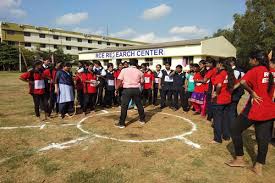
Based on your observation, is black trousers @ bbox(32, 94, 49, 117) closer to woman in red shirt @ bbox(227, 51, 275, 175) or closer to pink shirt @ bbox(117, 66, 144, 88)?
pink shirt @ bbox(117, 66, 144, 88)

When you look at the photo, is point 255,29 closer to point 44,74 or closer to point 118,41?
point 44,74

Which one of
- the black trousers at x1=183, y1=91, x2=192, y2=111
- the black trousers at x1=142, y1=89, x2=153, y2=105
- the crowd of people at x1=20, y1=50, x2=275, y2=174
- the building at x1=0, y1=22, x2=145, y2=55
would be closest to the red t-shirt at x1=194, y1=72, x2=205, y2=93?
the crowd of people at x1=20, y1=50, x2=275, y2=174

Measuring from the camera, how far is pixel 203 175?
4.65 meters

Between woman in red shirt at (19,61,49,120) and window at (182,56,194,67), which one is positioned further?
window at (182,56,194,67)

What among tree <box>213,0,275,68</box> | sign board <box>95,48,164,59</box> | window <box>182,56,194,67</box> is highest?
tree <box>213,0,275,68</box>

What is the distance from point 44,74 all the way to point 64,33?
65.4m

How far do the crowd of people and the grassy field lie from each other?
0.59 meters

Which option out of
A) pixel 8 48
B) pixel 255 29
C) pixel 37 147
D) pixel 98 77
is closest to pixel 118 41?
pixel 8 48

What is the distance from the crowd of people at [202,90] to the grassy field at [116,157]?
1.94 ft

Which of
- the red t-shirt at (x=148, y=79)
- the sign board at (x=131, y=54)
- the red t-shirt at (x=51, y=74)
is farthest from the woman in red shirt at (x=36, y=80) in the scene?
the sign board at (x=131, y=54)

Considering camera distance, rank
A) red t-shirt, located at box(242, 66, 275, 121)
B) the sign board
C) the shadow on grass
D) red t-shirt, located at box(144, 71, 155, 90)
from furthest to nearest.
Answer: the sign board < red t-shirt, located at box(144, 71, 155, 90) < the shadow on grass < red t-shirt, located at box(242, 66, 275, 121)

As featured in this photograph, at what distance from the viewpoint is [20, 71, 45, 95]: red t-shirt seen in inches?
321

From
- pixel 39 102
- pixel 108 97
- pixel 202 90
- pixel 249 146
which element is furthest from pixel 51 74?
pixel 249 146

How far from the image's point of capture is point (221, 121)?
253 inches
